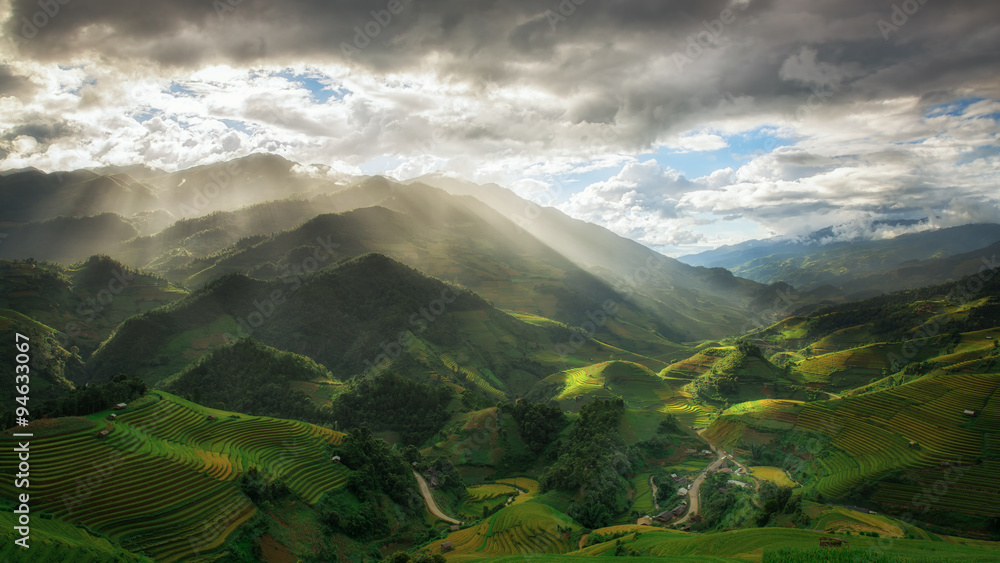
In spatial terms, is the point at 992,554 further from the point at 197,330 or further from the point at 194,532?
the point at 197,330

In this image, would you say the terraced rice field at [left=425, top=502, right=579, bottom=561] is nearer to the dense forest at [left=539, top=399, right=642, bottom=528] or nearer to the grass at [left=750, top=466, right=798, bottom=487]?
the dense forest at [left=539, top=399, right=642, bottom=528]

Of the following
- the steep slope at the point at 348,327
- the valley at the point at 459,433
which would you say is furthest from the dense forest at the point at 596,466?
the steep slope at the point at 348,327

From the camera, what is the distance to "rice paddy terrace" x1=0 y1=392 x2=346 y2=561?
28.3 m

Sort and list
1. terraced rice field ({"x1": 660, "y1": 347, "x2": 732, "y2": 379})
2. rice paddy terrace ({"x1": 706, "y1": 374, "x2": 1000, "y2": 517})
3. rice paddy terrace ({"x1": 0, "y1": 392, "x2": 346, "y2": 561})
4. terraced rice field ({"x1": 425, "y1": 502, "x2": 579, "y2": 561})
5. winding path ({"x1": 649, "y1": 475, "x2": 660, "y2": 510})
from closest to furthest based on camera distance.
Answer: rice paddy terrace ({"x1": 0, "y1": 392, "x2": 346, "y2": 561}), terraced rice field ({"x1": 425, "y1": 502, "x2": 579, "y2": 561}), rice paddy terrace ({"x1": 706, "y1": 374, "x2": 1000, "y2": 517}), winding path ({"x1": 649, "y1": 475, "x2": 660, "y2": 510}), terraced rice field ({"x1": 660, "y1": 347, "x2": 732, "y2": 379})

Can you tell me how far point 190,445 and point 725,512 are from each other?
47.5 meters

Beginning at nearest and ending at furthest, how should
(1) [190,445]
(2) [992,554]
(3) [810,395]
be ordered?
(2) [992,554], (1) [190,445], (3) [810,395]

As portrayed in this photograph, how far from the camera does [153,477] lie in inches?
1273

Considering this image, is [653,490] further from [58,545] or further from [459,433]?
[58,545]

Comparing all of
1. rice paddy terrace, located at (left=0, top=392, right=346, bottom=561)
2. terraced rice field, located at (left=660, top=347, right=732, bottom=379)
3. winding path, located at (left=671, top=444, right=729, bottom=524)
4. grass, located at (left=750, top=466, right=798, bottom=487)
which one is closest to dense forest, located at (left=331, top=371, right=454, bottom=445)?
rice paddy terrace, located at (left=0, top=392, right=346, bottom=561)

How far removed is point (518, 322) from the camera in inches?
5704

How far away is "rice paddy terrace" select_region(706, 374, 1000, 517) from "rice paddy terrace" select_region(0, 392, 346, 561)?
52405mm

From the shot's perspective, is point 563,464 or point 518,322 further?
point 518,322

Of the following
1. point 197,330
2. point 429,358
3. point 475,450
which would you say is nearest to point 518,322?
point 429,358

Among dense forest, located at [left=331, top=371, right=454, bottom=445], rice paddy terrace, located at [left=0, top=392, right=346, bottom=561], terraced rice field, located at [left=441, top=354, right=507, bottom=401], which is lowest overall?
terraced rice field, located at [left=441, top=354, right=507, bottom=401]
